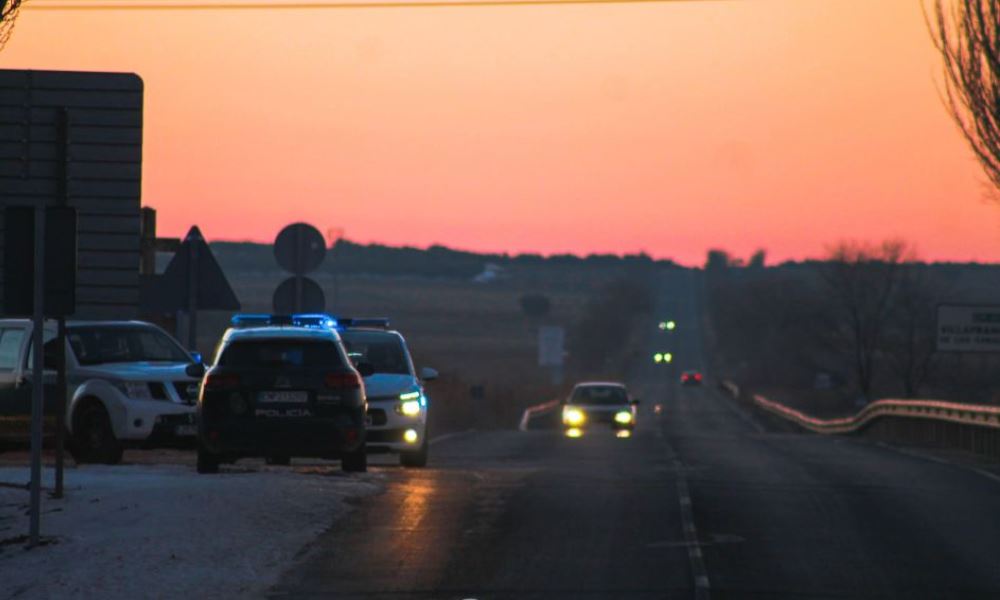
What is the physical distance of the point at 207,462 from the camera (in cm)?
2025

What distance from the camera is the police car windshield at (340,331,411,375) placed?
81.3 ft

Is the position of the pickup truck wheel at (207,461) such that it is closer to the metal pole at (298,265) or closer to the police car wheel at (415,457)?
the police car wheel at (415,457)

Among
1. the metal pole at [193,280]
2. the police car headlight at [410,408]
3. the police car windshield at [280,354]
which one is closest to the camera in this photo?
the police car windshield at [280,354]

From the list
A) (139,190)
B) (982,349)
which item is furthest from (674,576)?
(982,349)

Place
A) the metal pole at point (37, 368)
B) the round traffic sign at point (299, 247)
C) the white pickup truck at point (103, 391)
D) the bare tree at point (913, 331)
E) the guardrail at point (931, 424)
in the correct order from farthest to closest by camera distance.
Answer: the bare tree at point (913, 331), the guardrail at point (931, 424), the round traffic sign at point (299, 247), the white pickup truck at point (103, 391), the metal pole at point (37, 368)

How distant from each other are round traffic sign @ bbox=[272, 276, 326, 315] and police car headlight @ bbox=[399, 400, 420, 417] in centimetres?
184

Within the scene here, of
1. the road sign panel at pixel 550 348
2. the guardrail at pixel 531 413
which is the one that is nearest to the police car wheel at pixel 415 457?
the guardrail at pixel 531 413

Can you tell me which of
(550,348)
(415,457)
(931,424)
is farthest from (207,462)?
(550,348)

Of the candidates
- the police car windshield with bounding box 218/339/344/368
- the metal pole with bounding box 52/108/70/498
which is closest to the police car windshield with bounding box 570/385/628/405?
the police car windshield with bounding box 218/339/344/368

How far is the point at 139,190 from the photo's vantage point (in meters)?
17.0

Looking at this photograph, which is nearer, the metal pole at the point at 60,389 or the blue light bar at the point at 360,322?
the metal pole at the point at 60,389

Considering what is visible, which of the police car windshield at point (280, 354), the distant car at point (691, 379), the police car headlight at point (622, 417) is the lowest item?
the distant car at point (691, 379)

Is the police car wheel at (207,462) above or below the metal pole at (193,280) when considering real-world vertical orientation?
below

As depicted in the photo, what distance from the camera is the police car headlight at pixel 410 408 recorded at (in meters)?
23.8
